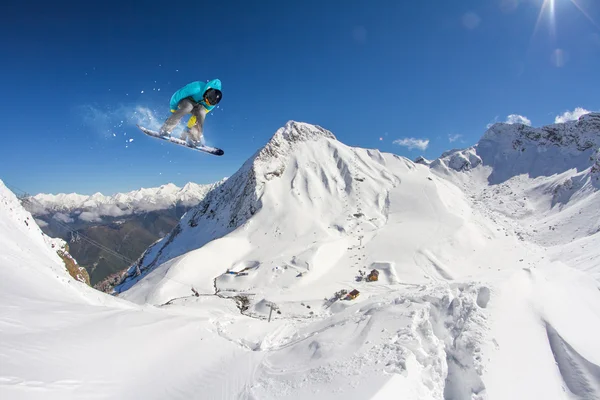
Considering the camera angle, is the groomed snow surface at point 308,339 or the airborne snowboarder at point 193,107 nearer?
the groomed snow surface at point 308,339

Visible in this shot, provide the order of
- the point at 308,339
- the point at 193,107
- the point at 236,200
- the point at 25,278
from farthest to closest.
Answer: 1. the point at 236,200
2. the point at 193,107
3. the point at 308,339
4. the point at 25,278

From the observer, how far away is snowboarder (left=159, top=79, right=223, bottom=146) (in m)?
13.8

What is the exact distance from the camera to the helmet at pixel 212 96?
45.2ft

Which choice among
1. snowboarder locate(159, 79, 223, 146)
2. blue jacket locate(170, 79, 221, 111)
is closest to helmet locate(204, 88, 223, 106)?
snowboarder locate(159, 79, 223, 146)

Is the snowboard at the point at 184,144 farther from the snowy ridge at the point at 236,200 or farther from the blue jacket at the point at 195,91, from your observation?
the snowy ridge at the point at 236,200

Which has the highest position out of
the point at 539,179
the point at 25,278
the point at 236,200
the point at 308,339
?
the point at 539,179

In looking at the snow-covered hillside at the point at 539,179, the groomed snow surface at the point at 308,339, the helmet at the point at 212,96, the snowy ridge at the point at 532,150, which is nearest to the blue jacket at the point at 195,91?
the helmet at the point at 212,96

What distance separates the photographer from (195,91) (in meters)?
13.9

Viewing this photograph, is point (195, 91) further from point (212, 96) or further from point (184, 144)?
point (184, 144)

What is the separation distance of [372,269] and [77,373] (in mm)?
46204

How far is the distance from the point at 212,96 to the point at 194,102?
125 centimetres

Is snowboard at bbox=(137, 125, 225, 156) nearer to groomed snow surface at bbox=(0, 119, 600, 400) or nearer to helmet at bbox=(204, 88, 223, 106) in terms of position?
helmet at bbox=(204, 88, 223, 106)

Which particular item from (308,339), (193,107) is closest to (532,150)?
(308,339)

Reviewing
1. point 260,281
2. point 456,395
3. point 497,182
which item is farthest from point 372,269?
point 497,182
